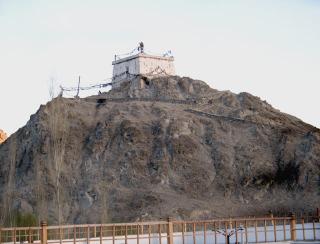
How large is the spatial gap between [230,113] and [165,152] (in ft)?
37.1

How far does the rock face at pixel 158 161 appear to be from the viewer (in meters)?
57.9

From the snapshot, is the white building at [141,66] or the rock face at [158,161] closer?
the rock face at [158,161]

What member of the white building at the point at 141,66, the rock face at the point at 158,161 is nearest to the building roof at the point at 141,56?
the white building at the point at 141,66

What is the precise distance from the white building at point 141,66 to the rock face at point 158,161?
258 inches

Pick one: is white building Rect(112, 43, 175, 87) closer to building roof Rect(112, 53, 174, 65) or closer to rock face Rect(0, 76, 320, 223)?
building roof Rect(112, 53, 174, 65)

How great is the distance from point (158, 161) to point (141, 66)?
64.6ft

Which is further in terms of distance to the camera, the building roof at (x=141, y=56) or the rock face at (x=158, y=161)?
the building roof at (x=141, y=56)

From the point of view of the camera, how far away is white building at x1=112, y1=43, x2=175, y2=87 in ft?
266

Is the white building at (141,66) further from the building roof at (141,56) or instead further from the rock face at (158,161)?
the rock face at (158,161)

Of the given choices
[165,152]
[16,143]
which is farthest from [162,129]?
[16,143]

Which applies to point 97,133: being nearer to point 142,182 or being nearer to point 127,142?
point 127,142

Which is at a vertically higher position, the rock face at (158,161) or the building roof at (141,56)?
the building roof at (141,56)

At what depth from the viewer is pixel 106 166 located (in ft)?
209

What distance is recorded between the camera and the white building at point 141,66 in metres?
81.2
